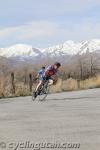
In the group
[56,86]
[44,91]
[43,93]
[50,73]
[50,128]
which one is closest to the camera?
[50,128]

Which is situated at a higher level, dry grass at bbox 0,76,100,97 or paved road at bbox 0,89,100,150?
dry grass at bbox 0,76,100,97

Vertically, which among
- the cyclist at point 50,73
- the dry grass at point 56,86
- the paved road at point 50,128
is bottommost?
the paved road at point 50,128

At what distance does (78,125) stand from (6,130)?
72.5 inches

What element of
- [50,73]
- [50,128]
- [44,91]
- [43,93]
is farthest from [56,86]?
[50,128]

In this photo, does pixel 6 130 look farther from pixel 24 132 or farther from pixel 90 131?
pixel 90 131

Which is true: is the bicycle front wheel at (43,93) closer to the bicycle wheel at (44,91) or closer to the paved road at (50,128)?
the bicycle wheel at (44,91)

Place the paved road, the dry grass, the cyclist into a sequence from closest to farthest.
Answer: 1. the paved road
2. the cyclist
3. the dry grass

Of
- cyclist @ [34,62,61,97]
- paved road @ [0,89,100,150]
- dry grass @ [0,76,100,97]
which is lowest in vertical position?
paved road @ [0,89,100,150]

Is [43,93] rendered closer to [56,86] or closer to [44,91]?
[44,91]

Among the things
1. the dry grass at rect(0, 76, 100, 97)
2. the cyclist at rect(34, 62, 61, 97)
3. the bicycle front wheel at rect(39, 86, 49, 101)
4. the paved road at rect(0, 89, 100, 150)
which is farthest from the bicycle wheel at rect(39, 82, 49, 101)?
the paved road at rect(0, 89, 100, 150)

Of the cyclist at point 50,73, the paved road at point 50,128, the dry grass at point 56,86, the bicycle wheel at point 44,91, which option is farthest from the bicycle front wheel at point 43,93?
the paved road at point 50,128

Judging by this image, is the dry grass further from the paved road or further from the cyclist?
the paved road

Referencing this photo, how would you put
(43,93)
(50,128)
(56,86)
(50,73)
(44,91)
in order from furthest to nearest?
(56,86), (44,91), (43,93), (50,73), (50,128)

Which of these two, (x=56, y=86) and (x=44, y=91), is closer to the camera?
(x=44, y=91)
